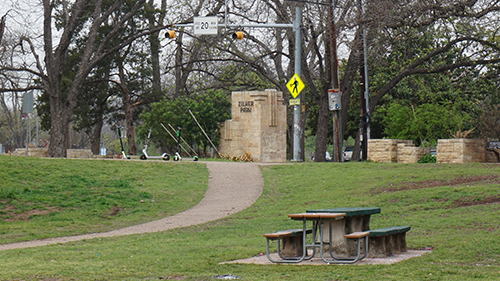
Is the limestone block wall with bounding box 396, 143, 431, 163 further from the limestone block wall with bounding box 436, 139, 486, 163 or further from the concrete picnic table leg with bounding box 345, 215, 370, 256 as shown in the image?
the concrete picnic table leg with bounding box 345, 215, 370, 256

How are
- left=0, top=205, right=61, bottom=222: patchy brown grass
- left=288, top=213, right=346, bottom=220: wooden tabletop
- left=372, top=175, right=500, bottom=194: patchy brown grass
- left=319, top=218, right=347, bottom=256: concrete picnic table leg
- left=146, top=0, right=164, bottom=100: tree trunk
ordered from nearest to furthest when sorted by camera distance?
1. left=288, top=213, right=346, bottom=220: wooden tabletop
2. left=319, top=218, right=347, bottom=256: concrete picnic table leg
3. left=0, top=205, right=61, bottom=222: patchy brown grass
4. left=372, top=175, right=500, bottom=194: patchy brown grass
5. left=146, top=0, right=164, bottom=100: tree trunk

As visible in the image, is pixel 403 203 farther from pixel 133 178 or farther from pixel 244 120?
pixel 244 120

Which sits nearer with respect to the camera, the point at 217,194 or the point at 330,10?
the point at 217,194

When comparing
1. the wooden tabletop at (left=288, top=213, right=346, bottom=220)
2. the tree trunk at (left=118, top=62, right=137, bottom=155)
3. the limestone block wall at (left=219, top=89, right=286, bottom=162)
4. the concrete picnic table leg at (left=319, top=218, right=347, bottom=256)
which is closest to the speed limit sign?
the limestone block wall at (left=219, top=89, right=286, bottom=162)

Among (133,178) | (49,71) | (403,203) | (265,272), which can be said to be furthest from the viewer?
(49,71)

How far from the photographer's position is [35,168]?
21.2 meters

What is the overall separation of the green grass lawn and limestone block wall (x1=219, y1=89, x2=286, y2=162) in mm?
4549

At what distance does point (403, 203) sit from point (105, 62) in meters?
30.9

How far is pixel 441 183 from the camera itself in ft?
59.7

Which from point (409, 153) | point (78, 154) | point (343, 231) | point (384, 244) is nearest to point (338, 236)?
point (343, 231)

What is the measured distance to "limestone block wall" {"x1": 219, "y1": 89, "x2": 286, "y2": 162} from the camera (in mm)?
29891

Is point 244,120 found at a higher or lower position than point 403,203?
higher

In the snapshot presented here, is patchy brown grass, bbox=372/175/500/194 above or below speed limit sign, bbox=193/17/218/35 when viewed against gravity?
below

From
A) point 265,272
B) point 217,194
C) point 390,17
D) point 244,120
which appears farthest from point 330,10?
point 265,272
